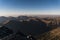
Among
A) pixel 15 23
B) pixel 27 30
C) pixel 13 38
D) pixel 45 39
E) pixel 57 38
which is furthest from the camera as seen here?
pixel 15 23

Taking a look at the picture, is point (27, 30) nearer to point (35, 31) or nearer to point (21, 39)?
point (35, 31)

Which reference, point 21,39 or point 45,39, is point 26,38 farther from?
point 45,39

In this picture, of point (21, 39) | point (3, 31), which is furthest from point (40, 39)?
point (3, 31)

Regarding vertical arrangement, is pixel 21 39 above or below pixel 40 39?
above

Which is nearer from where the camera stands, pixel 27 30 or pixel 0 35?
pixel 0 35

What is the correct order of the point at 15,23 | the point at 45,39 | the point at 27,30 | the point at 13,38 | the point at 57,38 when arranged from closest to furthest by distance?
1. the point at 13,38
2. the point at 57,38
3. the point at 45,39
4. the point at 27,30
5. the point at 15,23

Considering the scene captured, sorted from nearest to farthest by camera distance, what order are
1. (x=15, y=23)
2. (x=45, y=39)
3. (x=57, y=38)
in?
(x=57, y=38), (x=45, y=39), (x=15, y=23)

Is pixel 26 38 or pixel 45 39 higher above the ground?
pixel 26 38

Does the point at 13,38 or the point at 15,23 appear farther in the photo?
the point at 15,23

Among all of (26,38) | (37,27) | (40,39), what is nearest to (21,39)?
(26,38)
